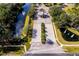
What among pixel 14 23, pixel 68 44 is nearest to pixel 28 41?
pixel 14 23

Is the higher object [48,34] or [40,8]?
[40,8]

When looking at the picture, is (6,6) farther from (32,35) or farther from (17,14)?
(32,35)

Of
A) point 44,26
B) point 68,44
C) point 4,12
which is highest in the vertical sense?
point 4,12

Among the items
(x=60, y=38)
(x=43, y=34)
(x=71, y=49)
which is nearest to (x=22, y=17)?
(x=43, y=34)

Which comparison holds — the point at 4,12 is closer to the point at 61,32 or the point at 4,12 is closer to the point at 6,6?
the point at 6,6

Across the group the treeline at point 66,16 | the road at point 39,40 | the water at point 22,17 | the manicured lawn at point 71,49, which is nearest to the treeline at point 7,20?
the water at point 22,17

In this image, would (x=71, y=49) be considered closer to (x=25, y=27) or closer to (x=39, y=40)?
(x=39, y=40)

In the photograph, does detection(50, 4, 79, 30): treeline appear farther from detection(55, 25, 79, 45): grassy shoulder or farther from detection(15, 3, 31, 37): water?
detection(15, 3, 31, 37): water

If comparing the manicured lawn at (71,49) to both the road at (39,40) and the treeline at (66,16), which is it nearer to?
the road at (39,40)
